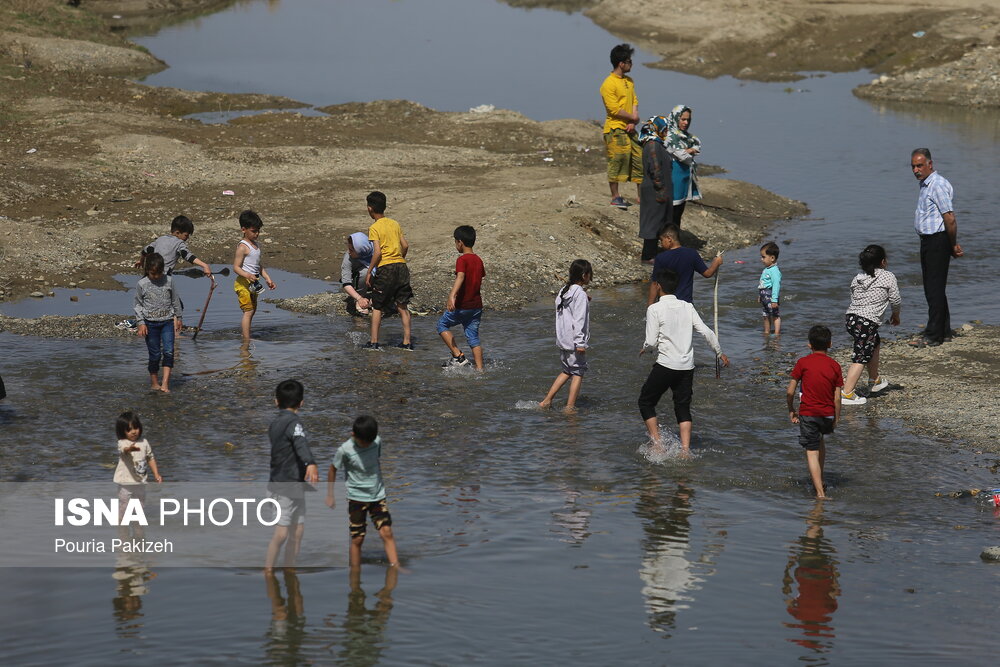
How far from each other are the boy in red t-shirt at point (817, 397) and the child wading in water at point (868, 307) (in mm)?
2461

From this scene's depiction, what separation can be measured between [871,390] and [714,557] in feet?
15.2

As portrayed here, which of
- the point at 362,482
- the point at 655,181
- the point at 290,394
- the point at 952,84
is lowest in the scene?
the point at 362,482

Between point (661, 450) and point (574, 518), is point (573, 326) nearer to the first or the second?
point (661, 450)

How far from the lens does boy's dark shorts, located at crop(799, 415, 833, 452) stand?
987cm

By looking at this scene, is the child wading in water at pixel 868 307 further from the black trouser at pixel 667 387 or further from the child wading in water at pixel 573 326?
the child wading in water at pixel 573 326

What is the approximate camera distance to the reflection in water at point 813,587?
303 inches

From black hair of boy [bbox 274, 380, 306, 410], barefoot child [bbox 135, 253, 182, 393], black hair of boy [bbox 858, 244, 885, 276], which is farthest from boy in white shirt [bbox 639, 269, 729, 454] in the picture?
barefoot child [bbox 135, 253, 182, 393]

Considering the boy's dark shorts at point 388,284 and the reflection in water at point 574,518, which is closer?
the reflection in water at point 574,518

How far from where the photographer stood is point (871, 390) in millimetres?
12758

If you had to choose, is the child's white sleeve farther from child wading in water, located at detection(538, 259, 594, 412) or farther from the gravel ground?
the gravel ground

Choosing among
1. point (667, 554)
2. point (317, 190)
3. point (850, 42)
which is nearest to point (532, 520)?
point (667, 554)

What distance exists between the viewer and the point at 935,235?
45.3 ft

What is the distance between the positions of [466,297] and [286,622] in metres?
5.89

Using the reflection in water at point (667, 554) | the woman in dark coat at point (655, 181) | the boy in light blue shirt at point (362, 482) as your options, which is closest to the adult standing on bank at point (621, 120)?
the woman in dark coat at point (655, 181)
